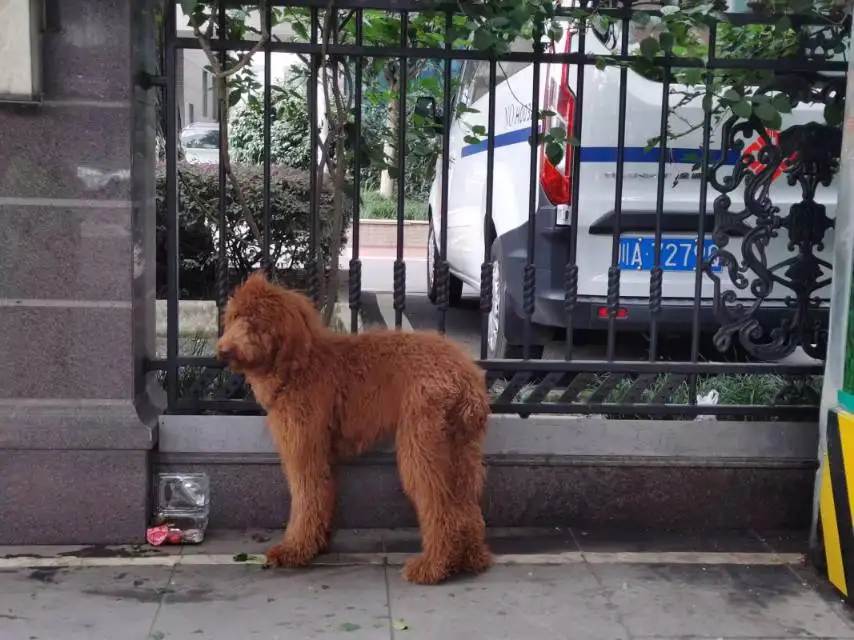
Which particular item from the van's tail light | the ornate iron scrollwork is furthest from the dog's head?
the ornate iron scrollwork

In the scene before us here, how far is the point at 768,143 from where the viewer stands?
4402 mm

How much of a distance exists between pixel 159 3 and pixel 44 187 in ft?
3.11

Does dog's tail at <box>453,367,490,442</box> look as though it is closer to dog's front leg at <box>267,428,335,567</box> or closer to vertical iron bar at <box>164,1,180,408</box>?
dog's front leg at <box>267,428,335,567</box>

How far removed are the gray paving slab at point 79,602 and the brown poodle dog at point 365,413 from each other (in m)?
0.54

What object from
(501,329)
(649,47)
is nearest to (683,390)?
(501,329)

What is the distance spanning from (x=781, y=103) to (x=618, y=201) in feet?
2.60

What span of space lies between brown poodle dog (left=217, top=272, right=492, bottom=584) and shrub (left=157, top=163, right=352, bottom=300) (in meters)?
2.69

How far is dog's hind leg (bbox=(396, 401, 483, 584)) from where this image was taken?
381 cm

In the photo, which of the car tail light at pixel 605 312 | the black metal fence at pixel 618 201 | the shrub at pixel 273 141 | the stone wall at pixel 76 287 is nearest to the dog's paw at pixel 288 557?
the stone wall at pixel 76 287

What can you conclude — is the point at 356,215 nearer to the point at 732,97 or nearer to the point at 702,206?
the point at 702,206

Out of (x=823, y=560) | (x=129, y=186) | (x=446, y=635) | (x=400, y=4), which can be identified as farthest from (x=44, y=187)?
(x=823, y=560)

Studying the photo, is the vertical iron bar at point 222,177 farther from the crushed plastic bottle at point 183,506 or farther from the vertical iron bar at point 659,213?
the vertical iron bar at point 659,213

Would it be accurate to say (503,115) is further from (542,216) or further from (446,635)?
(446,635)

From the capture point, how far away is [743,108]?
4.13 meters
